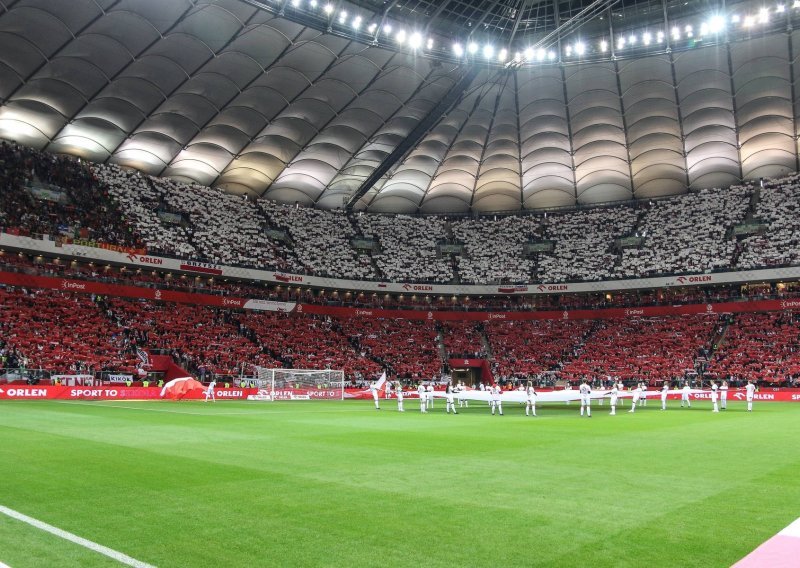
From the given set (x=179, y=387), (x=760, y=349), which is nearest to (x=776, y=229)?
(x=760, y=349)

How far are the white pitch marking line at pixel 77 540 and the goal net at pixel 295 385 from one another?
1559 inches

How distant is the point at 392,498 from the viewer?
9742 mm

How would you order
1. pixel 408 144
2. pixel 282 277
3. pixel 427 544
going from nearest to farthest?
pixel 427 544, pixel 408 144, pixel 282 277

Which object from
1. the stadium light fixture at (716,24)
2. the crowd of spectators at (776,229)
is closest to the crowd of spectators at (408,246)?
the crowd of spectators at (776,229)

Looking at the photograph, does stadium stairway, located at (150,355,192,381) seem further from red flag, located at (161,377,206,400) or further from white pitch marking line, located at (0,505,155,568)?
white pitch marking line, located at (0,505,155,568)

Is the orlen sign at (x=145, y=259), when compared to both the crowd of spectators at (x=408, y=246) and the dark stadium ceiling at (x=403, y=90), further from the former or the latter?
the crowd of spectators at (x=408, y=246)

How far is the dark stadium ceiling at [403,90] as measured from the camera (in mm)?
43938

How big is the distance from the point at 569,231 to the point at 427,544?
235ft

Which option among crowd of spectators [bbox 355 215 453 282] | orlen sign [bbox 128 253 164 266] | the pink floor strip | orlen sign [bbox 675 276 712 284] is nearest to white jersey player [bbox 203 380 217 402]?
orlen sign [bbox 128 253 164 266]

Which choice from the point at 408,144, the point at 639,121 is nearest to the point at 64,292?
the point at 408,144

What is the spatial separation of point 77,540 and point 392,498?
4.33m

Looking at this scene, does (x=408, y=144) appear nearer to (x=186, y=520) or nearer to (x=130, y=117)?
(x=130, y=117)

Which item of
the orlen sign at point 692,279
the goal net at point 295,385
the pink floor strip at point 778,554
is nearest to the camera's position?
the pink floor strip at point 778,554

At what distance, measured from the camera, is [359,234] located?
75625mm
